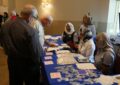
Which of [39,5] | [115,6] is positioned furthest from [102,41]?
[39,5]

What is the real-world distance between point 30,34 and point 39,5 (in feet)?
13.7

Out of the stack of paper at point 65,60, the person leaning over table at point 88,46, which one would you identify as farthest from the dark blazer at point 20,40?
the person leaning over table at point 88,46

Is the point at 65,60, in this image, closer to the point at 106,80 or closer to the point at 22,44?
the point at 22,44

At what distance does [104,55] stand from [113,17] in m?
3.47

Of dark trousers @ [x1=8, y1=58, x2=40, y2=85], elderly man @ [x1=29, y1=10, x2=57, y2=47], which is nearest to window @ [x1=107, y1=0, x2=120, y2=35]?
elderly man @ [x1=29, y1=10, x2=57, y2=47]

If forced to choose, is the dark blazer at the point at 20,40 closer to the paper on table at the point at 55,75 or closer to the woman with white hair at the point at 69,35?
the paper on table at the point at 55,75

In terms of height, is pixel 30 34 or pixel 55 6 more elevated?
pixel 55 6

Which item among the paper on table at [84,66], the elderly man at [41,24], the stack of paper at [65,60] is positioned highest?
the elderly man at [41,24]

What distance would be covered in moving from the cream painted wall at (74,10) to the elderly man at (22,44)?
3.99m

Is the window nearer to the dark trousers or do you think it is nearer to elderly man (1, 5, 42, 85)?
the dark trousers

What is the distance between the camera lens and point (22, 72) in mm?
2725

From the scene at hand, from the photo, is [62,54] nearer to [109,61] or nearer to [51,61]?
[51,61]

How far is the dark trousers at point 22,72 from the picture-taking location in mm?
2654

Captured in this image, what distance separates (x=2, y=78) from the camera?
4.04m
